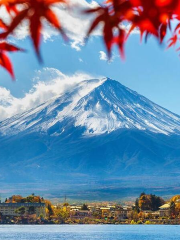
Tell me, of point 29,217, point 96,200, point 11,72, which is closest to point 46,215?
point 29,217

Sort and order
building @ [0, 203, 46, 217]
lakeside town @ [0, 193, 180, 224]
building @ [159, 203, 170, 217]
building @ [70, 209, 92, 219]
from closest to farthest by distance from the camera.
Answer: building @ [159, 203, 170, 217] < lakeside town @ [0, 193, 180, 224] < building @ [0, 203, 46, 217] < building @ [70, 209, 92, 219]

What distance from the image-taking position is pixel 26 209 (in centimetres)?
11788

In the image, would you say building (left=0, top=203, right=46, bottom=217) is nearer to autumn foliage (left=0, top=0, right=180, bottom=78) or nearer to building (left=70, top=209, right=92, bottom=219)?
building (left=70, top=209, right=92, bottom=219)

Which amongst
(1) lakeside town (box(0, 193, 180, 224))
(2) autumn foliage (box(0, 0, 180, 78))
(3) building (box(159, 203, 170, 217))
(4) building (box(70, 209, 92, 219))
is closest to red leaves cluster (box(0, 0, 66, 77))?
(2) autumn foliage (box(0, 0, 180, 78))

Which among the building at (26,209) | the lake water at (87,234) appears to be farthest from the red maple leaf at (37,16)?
the building at (26,209)

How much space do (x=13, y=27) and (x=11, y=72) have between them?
0.11 metres

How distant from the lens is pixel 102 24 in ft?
4.13

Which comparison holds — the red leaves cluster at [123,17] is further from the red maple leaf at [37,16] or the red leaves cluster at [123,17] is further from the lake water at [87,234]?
the lake water at [87,234]

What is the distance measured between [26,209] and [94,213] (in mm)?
13657

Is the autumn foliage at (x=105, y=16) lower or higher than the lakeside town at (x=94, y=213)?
lower

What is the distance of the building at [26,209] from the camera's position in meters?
115

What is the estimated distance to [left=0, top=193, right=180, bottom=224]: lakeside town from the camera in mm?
112938

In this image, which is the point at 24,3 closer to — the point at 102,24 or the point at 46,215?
the point at 102,24

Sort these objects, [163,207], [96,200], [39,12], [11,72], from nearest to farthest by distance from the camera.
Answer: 1. [39,12]
2. [11,72]
3. [163,207]
4. [96,200]
